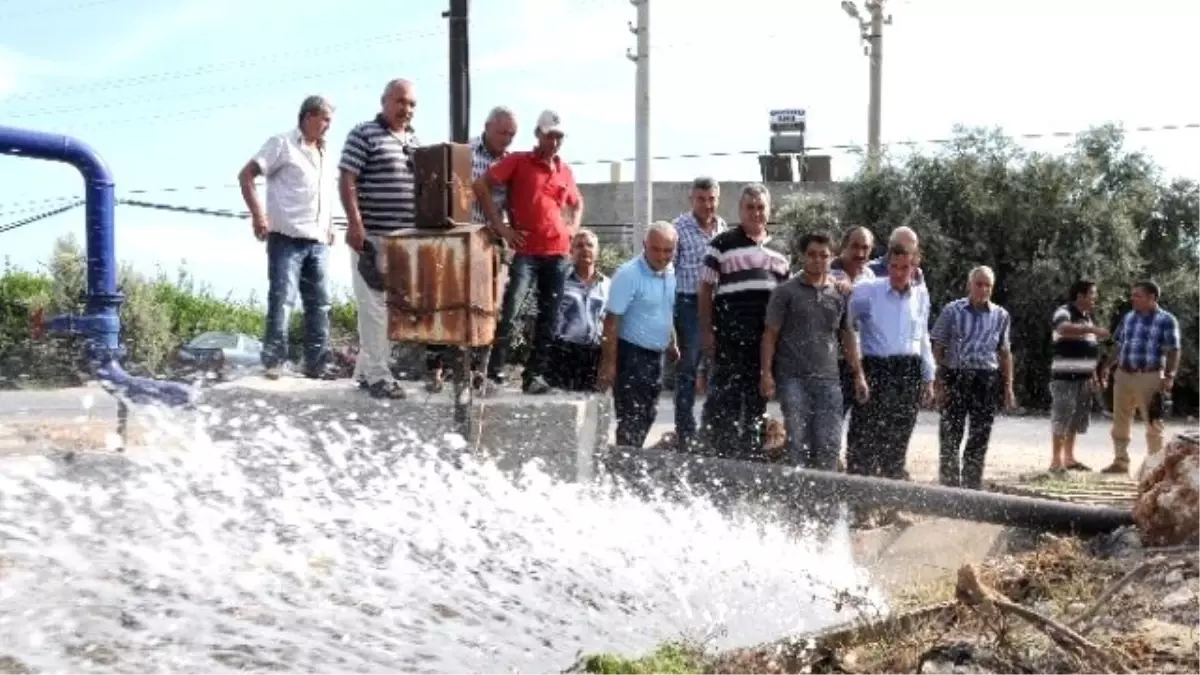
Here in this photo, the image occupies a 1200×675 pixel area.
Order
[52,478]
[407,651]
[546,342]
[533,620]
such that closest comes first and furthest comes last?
[407,651]
[533,620]
[52,478]
[546,342]

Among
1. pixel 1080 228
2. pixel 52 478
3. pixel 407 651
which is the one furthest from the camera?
pixel 1080 228

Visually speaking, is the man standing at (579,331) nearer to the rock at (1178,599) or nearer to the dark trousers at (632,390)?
the dark trousers at (632,390)

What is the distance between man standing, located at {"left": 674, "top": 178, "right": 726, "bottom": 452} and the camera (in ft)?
26.7

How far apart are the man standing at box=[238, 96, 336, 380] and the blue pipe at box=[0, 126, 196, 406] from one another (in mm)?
904

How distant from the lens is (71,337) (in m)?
8.06

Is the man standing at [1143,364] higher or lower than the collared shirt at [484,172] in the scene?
lower

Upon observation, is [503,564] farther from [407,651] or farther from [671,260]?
[671,260]

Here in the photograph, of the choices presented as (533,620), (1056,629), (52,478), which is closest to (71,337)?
(52,478)

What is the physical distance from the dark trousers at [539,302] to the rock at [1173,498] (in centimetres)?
304

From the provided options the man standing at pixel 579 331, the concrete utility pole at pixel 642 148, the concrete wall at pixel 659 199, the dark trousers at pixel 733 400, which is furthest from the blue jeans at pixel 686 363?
the concrete wall at pixel 659 199

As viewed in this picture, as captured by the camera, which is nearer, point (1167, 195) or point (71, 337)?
point (71, 337)

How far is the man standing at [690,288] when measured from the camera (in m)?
8.12

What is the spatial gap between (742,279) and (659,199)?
26.4 m

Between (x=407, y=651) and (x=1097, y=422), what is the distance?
674 inches
